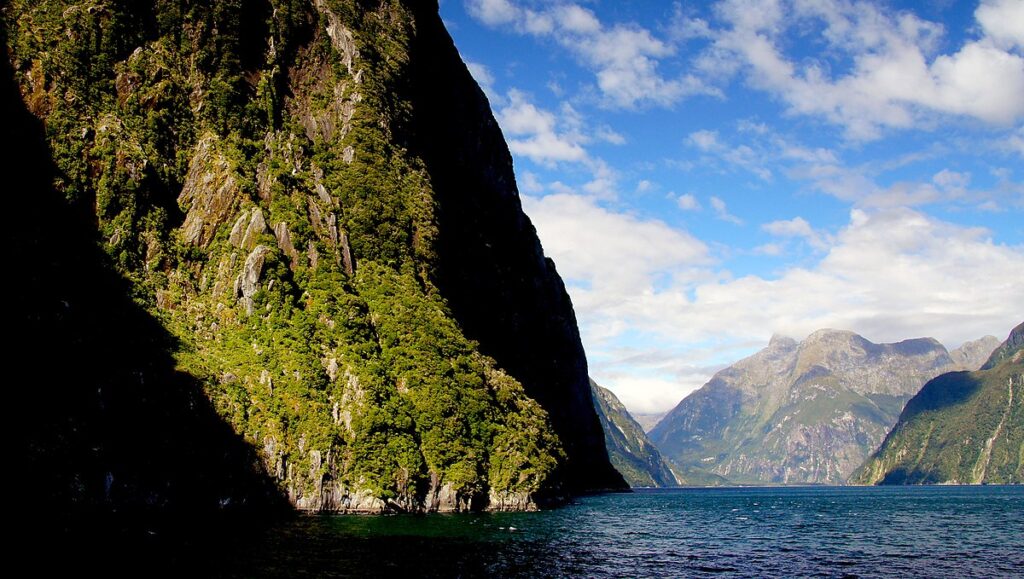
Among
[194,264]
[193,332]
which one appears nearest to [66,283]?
[193,332]

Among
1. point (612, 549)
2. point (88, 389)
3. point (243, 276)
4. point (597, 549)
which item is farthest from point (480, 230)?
point (597, 549)

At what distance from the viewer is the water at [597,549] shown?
146ft

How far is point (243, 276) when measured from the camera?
104m

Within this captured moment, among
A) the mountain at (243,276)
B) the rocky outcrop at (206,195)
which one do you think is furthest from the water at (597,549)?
the rocky outcrop at (206,195)

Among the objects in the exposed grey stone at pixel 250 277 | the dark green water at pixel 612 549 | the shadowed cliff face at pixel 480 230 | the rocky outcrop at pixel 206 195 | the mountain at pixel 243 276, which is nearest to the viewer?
the dark green water at pixel 612 549

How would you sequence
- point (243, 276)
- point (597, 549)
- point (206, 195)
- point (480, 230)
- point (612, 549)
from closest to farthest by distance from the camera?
point (597, 549) < point (612, 549) < point (243, 276) < point (206, 195) < point (480, 230)

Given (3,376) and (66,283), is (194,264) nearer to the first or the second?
A: (66,283)

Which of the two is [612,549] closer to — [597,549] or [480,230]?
[597,549]

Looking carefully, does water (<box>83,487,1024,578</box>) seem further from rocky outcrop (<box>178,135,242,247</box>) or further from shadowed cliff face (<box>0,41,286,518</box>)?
rocky outcrop (<box>178,135,242,247</box>)

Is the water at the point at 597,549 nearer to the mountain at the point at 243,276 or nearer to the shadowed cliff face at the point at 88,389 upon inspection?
the shadowed cliff face at the point at 88,389

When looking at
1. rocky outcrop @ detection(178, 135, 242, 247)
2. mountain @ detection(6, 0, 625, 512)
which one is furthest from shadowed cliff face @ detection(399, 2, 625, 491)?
rocky outcrop @ detection(178, 135, 242, 247)

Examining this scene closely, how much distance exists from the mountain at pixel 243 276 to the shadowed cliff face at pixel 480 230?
2.18 metres

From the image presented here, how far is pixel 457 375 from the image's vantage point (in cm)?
10812

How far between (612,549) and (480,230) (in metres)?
114
